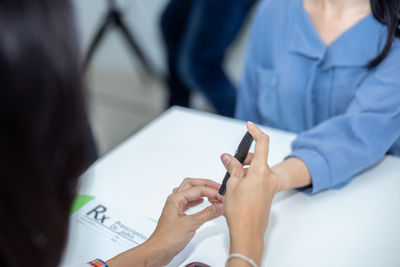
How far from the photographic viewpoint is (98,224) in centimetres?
69

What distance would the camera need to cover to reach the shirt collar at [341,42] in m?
0.84

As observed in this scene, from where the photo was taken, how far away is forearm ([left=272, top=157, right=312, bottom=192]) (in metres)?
0.72

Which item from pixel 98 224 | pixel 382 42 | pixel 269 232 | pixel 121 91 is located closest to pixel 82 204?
pixel 98 224

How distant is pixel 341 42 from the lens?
34.2 inches

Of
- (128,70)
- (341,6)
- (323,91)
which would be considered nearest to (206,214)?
(323,91)

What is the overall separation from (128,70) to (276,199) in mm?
1910

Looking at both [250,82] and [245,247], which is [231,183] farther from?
[250,82]

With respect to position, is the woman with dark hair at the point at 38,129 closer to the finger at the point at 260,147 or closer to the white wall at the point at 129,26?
the finger at the point at 260,147

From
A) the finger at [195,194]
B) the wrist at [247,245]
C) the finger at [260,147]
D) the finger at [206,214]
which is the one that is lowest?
the finger at [206,214]

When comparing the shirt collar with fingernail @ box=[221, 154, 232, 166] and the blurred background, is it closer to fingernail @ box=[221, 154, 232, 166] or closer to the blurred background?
fingernail @ box=[221, 154, 232, 166]

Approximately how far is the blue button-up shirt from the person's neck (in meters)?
0.03

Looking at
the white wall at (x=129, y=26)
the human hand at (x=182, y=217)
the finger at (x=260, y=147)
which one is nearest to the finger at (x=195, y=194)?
the human hand at (x=182, y=217)

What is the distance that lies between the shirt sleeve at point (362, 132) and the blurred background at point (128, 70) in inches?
49.0

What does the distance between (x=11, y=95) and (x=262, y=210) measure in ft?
1.10
